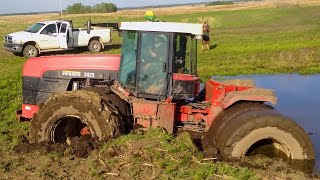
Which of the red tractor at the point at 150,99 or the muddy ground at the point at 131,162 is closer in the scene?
the muddy ground at the point at 131,162

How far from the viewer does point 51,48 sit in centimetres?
2516

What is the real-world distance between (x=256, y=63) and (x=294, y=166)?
13.0m

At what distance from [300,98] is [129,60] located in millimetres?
6715

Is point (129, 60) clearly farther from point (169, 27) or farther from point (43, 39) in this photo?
point (43, 39)

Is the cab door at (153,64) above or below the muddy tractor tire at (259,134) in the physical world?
above

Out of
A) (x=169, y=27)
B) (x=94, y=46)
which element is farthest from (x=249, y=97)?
(x=94, y=46)

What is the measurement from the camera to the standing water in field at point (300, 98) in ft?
32.9

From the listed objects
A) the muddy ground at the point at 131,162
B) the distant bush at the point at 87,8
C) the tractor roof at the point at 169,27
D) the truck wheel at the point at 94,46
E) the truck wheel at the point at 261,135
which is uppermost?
the distant bush at the point at 87,8

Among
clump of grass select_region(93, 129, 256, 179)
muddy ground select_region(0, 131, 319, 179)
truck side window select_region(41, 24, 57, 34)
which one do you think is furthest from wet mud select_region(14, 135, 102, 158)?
truck side window select_region(41, 24, 57, 34)

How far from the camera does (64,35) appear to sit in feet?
82.6

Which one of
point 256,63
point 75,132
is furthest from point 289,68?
point 75,132

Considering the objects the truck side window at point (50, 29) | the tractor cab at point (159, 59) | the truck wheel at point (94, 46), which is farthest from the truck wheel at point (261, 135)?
the truck wheel at point (94, 46)

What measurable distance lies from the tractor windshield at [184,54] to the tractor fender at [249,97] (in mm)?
842

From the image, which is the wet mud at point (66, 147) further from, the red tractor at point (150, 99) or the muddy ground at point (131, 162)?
the red tractor at point (150, 99)
